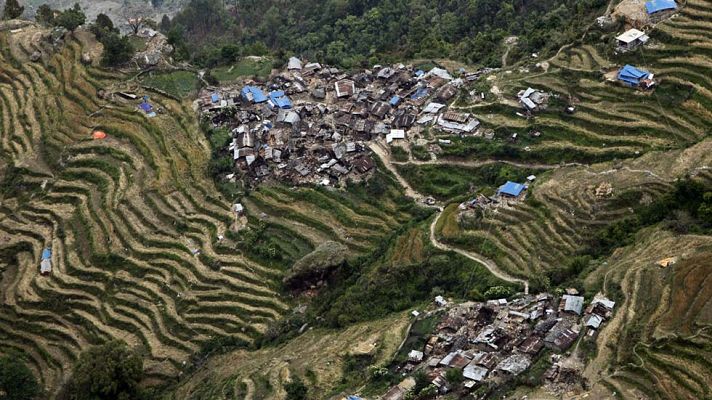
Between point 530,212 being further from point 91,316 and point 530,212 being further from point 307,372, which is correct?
point 91,316

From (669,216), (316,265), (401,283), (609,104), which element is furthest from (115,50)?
(669,216)

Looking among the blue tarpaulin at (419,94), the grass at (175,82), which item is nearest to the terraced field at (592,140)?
the blue tarpaulin at (419,94)

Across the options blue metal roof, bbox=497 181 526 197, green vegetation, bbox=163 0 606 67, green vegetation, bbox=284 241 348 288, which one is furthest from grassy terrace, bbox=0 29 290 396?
blue metal roof, bbox=497 181 526 197

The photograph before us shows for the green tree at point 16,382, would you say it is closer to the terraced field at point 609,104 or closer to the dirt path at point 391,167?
the dirt path at point 391,167

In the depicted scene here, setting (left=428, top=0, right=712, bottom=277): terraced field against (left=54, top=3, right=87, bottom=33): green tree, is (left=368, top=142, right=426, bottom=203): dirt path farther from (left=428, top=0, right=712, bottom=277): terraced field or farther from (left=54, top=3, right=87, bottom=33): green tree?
(left=54, top=3, right=87, bottom=33): green tree

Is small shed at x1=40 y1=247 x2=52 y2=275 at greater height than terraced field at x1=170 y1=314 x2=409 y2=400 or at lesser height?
greater

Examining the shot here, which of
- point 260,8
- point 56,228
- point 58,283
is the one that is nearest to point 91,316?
point 58,283
